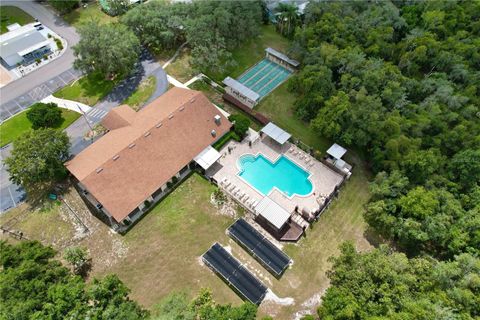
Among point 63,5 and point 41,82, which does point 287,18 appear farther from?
point 41,82

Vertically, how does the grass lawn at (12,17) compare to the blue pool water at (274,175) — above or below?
above

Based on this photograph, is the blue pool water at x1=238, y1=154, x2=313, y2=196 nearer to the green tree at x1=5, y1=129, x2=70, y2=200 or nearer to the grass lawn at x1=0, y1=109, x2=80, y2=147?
the green tree at x1=5, y1=129, x2=70, y2=200

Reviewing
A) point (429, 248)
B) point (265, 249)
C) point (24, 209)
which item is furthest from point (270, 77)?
point (24, 209)

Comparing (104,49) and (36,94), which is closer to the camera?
(104,49)

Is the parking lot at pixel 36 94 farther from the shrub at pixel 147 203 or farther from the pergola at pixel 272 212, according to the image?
the pergola at pixel 272 212

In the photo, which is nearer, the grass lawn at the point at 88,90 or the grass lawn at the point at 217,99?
the grass lawn at the point at 217,99

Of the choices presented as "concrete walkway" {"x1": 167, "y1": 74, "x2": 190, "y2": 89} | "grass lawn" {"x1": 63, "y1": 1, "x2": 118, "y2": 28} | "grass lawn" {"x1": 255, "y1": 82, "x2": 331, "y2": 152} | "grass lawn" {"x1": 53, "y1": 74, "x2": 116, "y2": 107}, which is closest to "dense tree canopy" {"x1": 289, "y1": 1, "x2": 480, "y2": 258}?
"grass lawn" {"x1": 255, "y1": 82, "x2": 331, "y2": 152}

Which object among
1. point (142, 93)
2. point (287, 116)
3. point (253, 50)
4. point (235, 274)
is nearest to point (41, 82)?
point (142, 93)

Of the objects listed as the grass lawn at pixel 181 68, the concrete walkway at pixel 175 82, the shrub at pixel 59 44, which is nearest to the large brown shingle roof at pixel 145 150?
the concrete walkway at pixel 175 82
